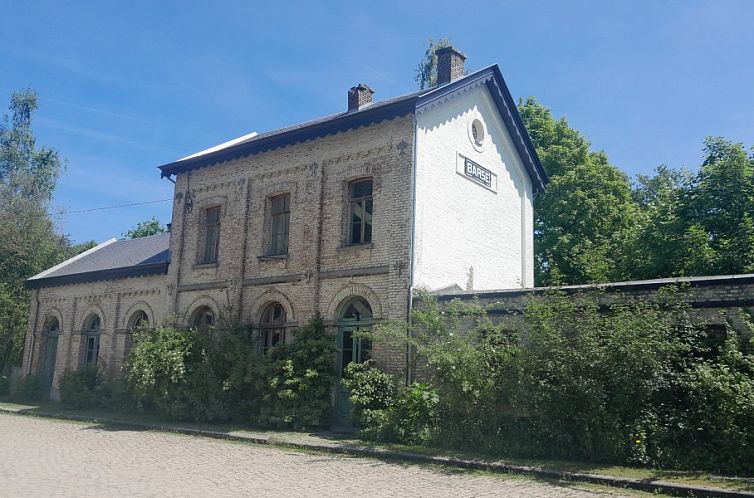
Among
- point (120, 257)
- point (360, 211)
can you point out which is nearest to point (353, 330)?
point (360, 211)

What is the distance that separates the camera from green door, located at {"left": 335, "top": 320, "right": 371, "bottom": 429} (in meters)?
15.7

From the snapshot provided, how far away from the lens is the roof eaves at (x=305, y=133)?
16.0 meters

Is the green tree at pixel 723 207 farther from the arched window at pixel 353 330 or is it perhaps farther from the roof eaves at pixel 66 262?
the roof eaves at pixel 66 262

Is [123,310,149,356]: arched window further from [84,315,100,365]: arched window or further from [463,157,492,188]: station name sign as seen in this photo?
[463,157,492,188]: station name sign

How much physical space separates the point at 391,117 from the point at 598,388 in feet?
27.9

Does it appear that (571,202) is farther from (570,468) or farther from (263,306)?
(570,468)

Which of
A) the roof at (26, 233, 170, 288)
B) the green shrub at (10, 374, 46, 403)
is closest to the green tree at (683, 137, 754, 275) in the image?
the roof at (26, 233, 170, 288)

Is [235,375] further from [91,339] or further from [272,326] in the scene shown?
[91,339]

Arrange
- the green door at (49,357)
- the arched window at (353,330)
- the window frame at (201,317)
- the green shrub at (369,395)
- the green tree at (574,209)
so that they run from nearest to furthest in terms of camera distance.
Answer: the green shrub at (369,395) → the arched window at (353,330) → the window frame at (201,317) → the green tree at (574,209) → the green door at (49,357)

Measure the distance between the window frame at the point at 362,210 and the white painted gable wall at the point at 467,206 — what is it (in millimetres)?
1494

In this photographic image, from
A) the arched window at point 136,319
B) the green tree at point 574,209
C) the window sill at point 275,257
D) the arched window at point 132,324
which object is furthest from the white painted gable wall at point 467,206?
the arched window at point 136,319

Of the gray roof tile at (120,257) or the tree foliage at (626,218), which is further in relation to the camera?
→ the gray roof tile at (120,257)

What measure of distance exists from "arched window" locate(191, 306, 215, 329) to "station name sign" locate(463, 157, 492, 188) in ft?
29.5

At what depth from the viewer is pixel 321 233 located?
17281 millimetres
